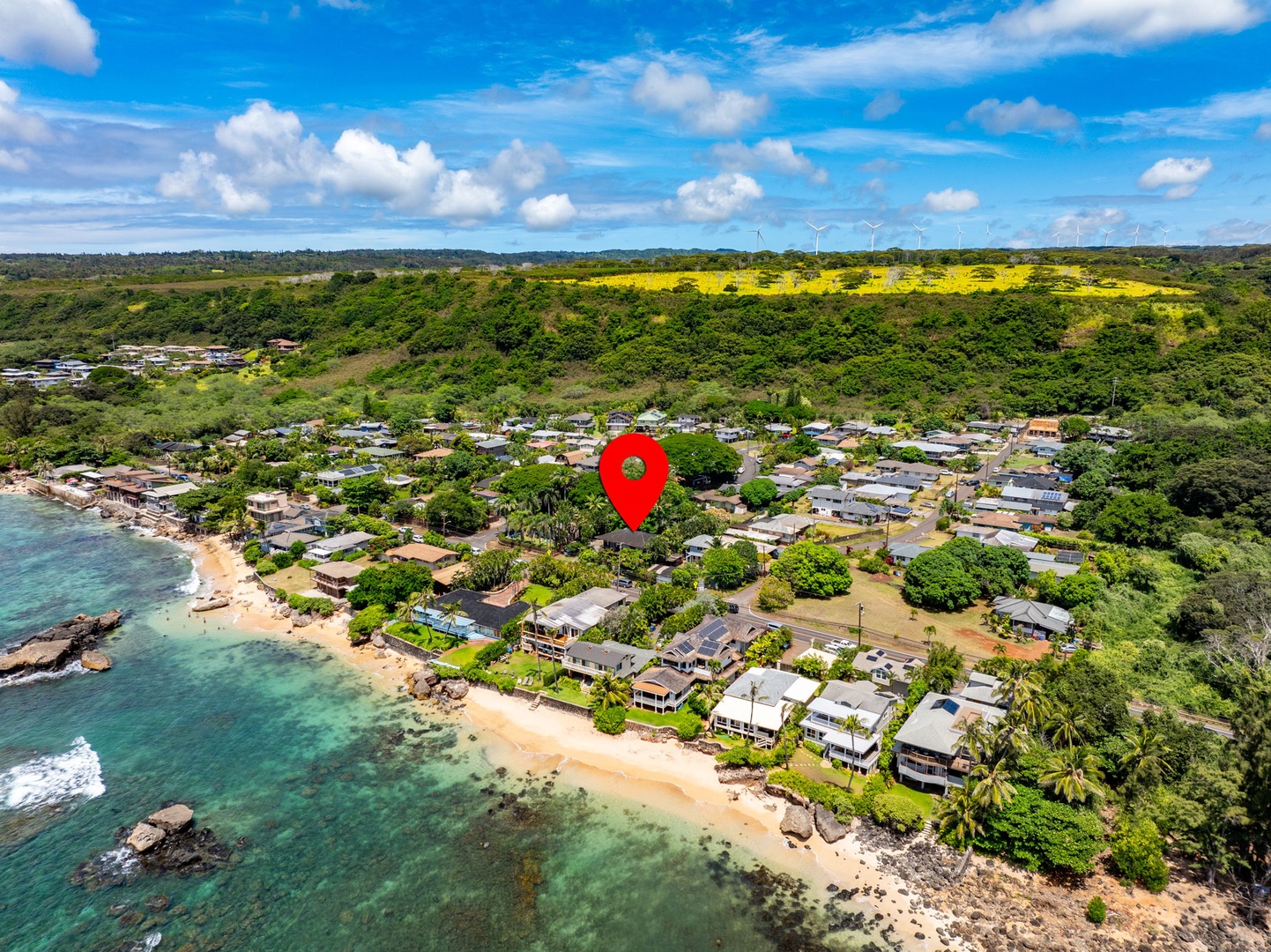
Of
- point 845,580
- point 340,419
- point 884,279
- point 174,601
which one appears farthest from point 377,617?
point 884,279

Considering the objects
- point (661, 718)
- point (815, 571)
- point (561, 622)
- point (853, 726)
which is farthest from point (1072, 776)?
point (561, 622)

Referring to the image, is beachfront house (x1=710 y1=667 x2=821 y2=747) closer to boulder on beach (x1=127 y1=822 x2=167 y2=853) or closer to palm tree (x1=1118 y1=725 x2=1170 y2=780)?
palm tree (x1=1118 y1=725 x2=1170 y2=780)

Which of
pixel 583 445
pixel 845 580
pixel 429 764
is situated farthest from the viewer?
pixel 583 445

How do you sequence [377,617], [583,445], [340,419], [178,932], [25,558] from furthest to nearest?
1. [340,419]
2. [583,445]
3. [25,558]
4. [377,617]
5. [178,932]

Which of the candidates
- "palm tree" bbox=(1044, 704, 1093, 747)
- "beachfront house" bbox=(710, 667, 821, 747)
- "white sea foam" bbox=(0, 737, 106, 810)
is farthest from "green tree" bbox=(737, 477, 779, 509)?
"white sea foam" bbox=(0, 737, 106, 810)

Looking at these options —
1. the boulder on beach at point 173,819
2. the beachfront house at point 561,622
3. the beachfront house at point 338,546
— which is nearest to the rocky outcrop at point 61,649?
the beachfront house at point 338,546

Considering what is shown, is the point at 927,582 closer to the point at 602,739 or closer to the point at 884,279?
the point at 602,739

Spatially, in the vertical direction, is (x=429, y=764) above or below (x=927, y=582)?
below
